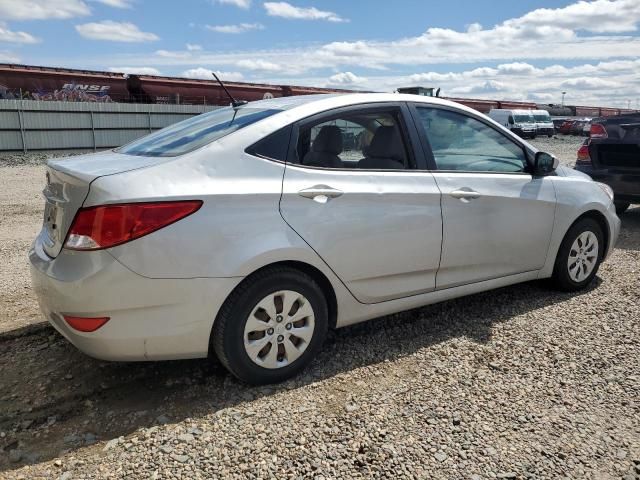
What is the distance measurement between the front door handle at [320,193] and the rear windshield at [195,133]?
534mm

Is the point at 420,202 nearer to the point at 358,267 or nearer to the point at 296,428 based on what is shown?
the point at 358,267

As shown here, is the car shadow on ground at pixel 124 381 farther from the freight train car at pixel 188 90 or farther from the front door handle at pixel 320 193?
the freight train car at pixel 188 90

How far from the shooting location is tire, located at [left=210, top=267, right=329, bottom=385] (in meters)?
2.88

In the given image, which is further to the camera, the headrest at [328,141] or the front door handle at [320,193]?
the headrest at [328,141]

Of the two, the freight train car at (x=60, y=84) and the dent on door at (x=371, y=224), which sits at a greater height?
the freight train car at (x=60, y=84)

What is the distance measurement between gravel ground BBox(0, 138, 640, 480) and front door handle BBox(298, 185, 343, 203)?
1.06 meters

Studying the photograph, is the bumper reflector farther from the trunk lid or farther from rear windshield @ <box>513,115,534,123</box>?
rear windshield @ <box>513,115,534,123</box>

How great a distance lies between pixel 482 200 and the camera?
381 centimetres

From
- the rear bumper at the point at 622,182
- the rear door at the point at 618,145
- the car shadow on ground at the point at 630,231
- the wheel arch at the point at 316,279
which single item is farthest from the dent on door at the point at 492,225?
the rear door at the point at 618,145

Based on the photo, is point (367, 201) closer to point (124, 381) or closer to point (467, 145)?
point (467, 145)

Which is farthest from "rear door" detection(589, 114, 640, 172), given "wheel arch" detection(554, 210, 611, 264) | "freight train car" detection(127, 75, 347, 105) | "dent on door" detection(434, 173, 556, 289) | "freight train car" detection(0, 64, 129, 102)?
"freight train car" detection(0, 64, 129, 102)

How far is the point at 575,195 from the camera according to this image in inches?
176

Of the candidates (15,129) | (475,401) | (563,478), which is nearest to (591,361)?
(475,401)

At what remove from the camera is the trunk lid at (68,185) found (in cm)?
274
